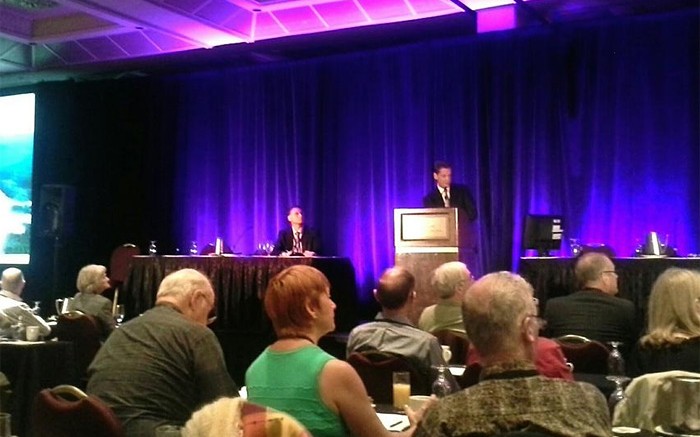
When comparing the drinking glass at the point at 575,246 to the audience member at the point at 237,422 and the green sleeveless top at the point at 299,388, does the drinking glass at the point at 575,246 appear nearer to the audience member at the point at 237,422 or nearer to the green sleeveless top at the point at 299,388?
the green sleeveless top at the point at 299,388

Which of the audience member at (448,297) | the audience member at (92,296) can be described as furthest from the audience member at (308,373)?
the audience member at (92,296)

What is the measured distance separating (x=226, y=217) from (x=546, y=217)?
15.8ft

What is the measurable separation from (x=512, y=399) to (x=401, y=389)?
4.30ft

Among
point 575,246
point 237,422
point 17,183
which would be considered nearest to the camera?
point 237,422

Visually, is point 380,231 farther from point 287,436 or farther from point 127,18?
point 287,436

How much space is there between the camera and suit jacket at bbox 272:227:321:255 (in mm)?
8969

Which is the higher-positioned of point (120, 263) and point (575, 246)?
point (575, 246)

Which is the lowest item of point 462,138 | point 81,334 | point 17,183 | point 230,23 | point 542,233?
point 81,334

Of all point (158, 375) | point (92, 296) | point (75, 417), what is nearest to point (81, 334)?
point (92, 296)

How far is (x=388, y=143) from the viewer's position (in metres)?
9.30

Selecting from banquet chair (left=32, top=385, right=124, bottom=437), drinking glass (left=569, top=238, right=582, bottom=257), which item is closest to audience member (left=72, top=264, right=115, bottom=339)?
banquet chair (left=32, top=385, right=124, bottom=437)

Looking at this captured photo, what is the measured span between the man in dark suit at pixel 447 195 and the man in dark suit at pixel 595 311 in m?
3.75

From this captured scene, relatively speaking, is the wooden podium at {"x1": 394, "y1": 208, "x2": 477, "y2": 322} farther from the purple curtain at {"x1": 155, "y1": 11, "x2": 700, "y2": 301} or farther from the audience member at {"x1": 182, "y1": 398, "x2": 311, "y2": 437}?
the audience member at {"x1": 182, "y1": 398, "x2": 311, "y2": 437}

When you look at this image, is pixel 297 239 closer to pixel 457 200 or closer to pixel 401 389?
pixel 457 200
